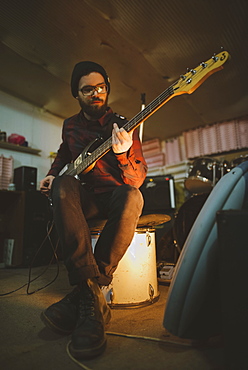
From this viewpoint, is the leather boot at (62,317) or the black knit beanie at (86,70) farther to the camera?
the black knit beanie at (86,70)

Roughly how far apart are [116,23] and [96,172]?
1.61 m

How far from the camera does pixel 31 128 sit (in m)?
3.52

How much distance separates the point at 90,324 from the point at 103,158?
89 centimetres

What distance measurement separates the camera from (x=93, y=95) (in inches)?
59.4

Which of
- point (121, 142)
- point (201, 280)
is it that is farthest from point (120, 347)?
point (121, 142)

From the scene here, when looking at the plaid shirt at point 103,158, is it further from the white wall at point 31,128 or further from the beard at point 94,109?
the white wall at point 31,128

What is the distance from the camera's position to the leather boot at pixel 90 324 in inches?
27.7

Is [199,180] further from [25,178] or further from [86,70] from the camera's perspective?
[25,178]

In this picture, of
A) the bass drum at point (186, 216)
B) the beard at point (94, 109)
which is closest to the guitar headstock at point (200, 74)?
the beard at point (94, 109)

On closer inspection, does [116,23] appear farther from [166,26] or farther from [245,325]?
[245,325]

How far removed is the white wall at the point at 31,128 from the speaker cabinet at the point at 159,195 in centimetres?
159

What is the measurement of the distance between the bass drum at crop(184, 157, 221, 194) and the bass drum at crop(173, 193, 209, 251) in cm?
94

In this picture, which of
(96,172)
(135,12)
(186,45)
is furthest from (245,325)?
(186,45)

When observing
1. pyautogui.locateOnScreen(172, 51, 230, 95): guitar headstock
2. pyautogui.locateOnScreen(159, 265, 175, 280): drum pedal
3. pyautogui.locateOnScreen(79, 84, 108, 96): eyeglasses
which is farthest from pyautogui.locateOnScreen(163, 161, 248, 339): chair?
pyautogui.locateOnScreen(79, 84, 108, 96): eyeglasses
